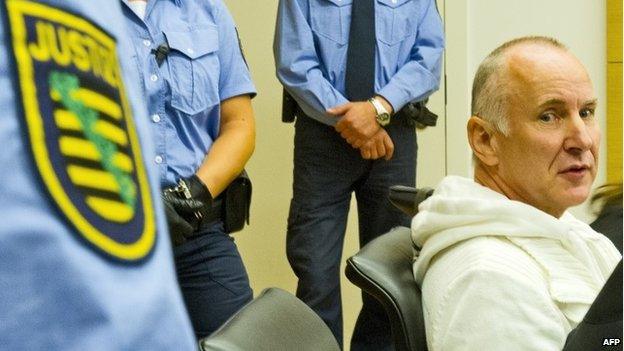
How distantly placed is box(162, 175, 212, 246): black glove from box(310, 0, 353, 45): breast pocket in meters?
1.13

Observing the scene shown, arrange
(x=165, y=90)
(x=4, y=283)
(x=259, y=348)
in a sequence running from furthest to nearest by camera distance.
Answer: (x=165, y=90), (x=259, y=348), (x=4, y=283)

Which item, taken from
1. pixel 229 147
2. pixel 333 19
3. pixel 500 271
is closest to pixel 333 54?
pixel 333 19

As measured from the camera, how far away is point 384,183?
3.05m

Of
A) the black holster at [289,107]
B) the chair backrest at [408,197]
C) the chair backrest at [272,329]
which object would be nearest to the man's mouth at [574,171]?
the chair backrest at [408,197]

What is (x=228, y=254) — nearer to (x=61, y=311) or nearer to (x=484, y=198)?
(x=484, y=198)

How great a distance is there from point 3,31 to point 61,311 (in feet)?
0.37

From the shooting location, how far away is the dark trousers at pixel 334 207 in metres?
3.04

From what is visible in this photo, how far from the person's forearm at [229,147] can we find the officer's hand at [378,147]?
81 centimetres

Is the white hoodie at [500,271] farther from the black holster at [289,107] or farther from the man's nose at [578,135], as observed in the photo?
the black holster at [289,107]

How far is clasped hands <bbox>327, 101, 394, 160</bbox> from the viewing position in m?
2.89

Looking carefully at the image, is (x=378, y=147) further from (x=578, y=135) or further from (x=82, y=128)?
(x=82, y=128)

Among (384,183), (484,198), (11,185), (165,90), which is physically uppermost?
(11,185)

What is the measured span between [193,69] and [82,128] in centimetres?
163

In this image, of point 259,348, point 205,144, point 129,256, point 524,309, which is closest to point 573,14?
point 205,144
